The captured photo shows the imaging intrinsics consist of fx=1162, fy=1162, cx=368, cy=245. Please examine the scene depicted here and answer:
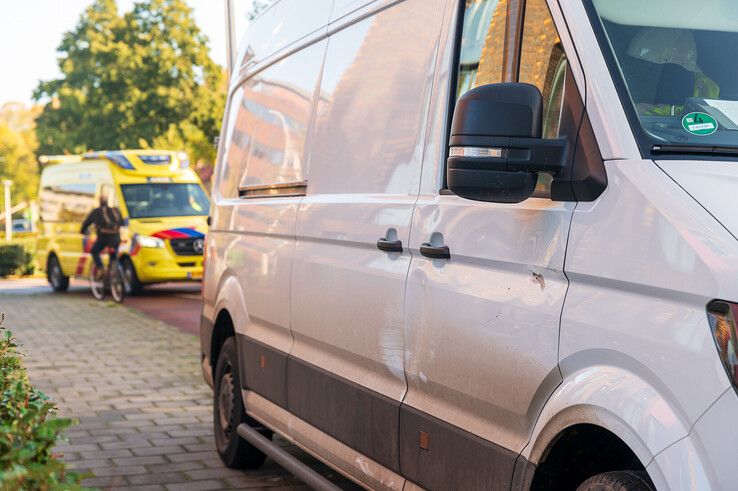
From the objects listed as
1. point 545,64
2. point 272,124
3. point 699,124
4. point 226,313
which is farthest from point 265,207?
point 699,124

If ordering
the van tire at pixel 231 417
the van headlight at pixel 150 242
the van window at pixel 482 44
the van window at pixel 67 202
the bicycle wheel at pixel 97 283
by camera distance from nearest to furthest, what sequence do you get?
1. the van window at pixel 482 44
2. the van tire at pixel 231 417
3. the van headlight at pixel 150 242
4. the bicycle wheel at pixel 97 283
5. the van window at pixel 67 202

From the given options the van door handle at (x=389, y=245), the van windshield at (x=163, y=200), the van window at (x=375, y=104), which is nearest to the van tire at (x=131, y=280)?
the van windshield at (x=163, y=200)

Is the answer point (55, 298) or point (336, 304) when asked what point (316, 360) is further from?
point (55, 298)

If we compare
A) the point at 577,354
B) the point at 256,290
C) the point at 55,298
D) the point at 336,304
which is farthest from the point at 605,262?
the point at 55,298

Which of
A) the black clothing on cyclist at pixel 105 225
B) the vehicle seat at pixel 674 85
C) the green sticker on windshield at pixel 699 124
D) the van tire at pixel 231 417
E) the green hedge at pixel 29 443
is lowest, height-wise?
the van tire at pixel 231 417

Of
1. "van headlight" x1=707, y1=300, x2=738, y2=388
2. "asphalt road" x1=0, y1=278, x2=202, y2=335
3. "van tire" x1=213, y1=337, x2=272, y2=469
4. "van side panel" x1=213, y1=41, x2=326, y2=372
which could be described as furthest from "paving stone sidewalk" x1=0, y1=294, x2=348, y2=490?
"van headlight" x1=707, y1=300, x2=738, y2=388

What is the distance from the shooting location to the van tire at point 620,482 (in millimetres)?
2859

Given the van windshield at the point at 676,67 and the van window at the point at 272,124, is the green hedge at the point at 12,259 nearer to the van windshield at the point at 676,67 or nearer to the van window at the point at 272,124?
the van window at the point at 272,124

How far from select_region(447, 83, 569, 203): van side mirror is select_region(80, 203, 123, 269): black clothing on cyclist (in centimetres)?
1825

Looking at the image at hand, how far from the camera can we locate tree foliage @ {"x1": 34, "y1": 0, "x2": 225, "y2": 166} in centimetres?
4553

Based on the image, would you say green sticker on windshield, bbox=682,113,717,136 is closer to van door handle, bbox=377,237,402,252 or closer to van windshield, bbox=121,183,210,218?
van door handle, bbox=377,237,402,252

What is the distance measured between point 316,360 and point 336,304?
0.36 meters

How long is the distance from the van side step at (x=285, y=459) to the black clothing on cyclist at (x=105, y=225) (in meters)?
15.0

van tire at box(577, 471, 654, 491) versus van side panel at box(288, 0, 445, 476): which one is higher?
van side panel at box(288, 0, 445, 476)
